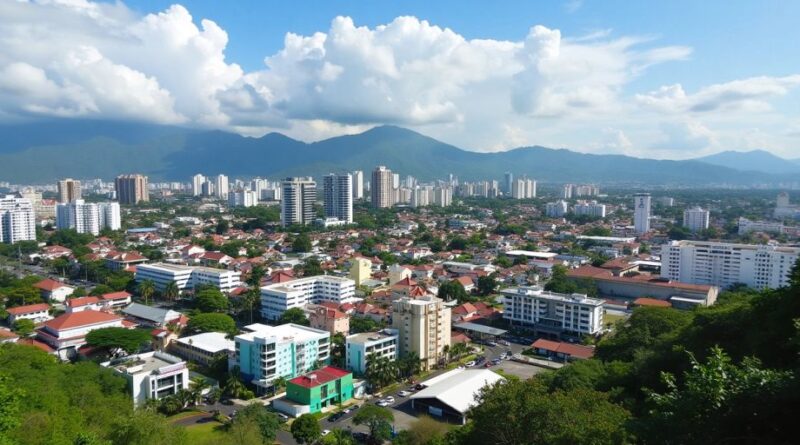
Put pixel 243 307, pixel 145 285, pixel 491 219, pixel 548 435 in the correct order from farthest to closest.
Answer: pixel 491 219 → pixel 145 285 → pixel 243 307 → pixel 548 435

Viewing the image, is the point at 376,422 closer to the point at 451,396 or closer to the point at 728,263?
the point at 451,396

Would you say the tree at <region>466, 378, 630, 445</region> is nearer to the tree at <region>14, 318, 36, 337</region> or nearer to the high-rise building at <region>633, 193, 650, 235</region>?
the tree at <region>14, 318, 36, 337</region>

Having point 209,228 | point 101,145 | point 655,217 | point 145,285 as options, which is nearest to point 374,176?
point 209,228

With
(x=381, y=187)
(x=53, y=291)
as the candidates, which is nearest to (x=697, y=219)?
(x=381, y=187)

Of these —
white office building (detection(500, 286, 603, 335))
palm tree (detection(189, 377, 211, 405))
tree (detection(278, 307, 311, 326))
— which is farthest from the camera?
tree (detection(278, 307, 311, 326))

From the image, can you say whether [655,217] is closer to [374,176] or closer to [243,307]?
[374,176]

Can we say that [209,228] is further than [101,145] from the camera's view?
No

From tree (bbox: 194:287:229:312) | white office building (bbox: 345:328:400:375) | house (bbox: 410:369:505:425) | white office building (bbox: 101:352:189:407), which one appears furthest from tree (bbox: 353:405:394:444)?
tree (bbox: 194:287:229:312)
